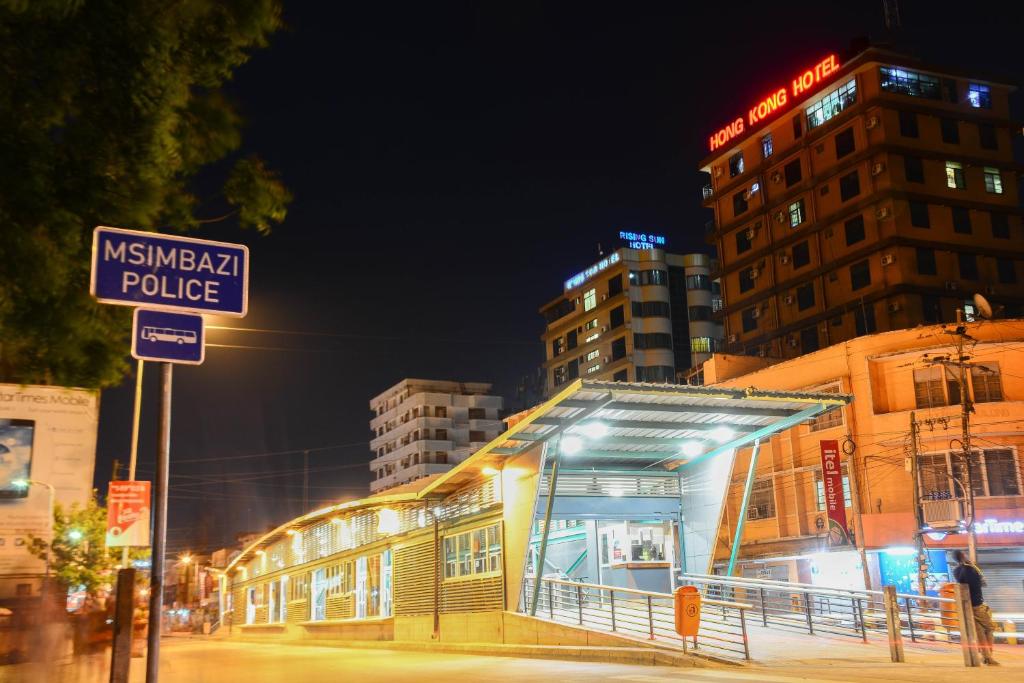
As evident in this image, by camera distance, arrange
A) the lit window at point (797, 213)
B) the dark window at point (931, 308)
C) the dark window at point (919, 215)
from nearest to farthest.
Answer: the dark window at point (931, 308) < the dark window at point (919, 215) < the lit window at point (797, 213)

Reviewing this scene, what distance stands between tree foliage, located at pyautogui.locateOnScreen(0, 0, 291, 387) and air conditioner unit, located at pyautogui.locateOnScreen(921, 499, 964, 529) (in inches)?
1524

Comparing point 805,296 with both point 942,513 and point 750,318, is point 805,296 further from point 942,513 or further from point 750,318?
point 942,513

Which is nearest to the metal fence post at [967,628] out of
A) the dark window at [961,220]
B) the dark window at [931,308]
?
the dark window at [931,308]

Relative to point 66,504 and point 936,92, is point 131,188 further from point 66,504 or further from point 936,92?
point 936,92

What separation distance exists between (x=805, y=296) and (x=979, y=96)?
16.4 metres

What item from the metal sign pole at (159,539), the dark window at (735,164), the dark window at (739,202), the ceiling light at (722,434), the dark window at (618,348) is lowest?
the metal sign pole at (159,539)

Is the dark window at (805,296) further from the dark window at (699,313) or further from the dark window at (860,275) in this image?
the dark window at (699,313)

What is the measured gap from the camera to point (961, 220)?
2287 inches

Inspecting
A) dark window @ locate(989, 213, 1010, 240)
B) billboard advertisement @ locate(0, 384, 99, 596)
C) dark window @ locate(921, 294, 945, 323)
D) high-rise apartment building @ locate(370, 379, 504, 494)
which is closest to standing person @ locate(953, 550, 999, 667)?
billboard advertisement @ locate(0, 384, 99, 596)

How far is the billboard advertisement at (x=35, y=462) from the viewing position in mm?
38250

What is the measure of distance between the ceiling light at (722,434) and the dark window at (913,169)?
4132 cm

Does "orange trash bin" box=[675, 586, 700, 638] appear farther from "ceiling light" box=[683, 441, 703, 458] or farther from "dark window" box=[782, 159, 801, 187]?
"dark window" box=[782, 159, 801, 187]

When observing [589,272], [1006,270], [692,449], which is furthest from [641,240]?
[692,449]

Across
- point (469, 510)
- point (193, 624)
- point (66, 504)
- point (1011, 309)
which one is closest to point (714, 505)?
point (469, 510)
